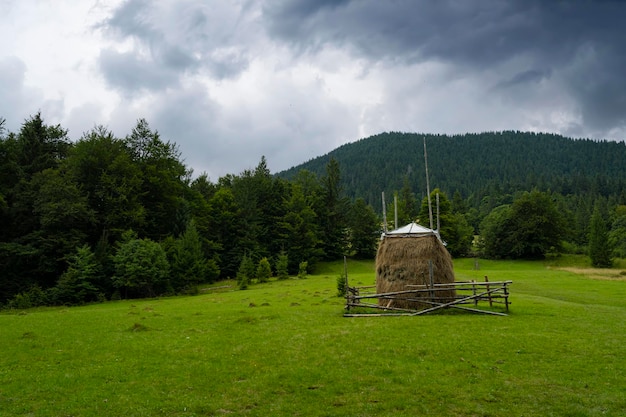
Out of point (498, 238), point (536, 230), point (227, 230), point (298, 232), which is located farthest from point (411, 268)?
point (498, 238)

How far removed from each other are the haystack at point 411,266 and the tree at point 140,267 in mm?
27902

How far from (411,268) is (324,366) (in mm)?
11698

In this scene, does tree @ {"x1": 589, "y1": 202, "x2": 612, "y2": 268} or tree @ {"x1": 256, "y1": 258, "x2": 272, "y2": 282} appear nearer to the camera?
tree @ {"x1": 256, "y1": 258, "x2": 272, "y2": 282}

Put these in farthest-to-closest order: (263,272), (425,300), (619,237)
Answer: (619,237)
(263,272)
(425,300)

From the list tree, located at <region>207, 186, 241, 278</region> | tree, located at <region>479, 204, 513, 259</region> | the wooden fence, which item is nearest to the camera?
the wooden fence

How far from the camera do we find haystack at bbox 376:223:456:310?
910 inches

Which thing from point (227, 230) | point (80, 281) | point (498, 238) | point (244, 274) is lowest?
point (244, 274)

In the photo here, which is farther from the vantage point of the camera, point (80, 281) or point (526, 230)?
point (526, 230)

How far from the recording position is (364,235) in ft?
275

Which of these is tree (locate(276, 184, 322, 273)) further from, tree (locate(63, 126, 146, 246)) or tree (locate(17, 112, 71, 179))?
tree (locate(17, 112, 71, 179))

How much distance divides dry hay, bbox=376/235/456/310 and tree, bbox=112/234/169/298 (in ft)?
91.7

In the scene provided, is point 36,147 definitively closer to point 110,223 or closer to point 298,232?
point 110,223

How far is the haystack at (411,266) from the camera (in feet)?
75.8

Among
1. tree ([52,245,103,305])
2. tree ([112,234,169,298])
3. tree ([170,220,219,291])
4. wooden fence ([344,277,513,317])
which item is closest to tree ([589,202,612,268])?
wooden fence ([344,277,513,317])
